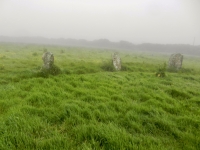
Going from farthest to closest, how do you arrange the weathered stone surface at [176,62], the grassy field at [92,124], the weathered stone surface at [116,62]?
the weathered stone surface at [176,62], the weathered stone surface at [116,62], the grassy field at [92,124]

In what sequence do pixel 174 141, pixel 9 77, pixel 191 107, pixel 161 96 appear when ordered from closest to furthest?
pixel 174 141, pixel 191 107, pixel 161 96, pixel 9 77

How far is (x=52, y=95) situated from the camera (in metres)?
6.81

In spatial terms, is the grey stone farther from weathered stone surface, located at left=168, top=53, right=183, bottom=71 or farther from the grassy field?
the grassy field

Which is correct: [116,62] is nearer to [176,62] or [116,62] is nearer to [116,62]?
[116,62]

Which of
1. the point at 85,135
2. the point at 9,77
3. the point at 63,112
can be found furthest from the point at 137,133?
the point at 9,77

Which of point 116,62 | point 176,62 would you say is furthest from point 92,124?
point 176,62

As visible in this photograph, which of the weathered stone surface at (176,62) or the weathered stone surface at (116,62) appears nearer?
the weathered stone surface at (116,62)

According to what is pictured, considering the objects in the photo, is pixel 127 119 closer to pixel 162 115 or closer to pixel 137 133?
pixel 137 133

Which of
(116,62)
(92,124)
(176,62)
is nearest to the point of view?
(92,124)

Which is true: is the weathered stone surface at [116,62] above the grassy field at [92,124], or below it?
above

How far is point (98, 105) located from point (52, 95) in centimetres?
243

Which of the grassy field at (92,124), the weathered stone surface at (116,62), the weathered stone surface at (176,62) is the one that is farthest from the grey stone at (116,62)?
the grassy field at (92,124)

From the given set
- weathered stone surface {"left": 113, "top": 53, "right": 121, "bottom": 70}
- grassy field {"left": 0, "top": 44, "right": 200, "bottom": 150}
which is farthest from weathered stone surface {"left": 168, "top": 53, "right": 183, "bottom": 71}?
grassy field {"left": 0, "top": 44, "right": 200, "bottom": 150}

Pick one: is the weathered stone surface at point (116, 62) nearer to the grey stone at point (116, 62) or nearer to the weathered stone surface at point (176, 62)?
the grey stone at point (116, 62)
